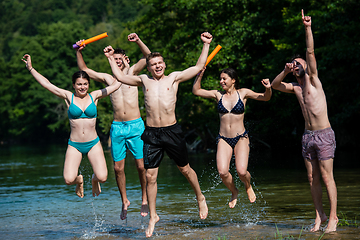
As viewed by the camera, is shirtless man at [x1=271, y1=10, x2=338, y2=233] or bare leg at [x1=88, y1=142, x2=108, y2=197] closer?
shirtless man at [x1=271, y1=10, x2=338, y2=233]

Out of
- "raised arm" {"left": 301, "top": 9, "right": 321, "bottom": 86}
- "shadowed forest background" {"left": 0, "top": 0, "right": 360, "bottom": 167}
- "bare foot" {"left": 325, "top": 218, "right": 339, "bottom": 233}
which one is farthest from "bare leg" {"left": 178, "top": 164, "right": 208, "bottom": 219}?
"shadowed forest background" {"left": 0, "top": 0, "right": 360, "bottom": 167}

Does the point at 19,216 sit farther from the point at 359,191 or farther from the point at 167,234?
the point at 359,191

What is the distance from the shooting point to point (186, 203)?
37.7ft

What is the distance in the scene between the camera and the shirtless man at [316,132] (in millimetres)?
7730

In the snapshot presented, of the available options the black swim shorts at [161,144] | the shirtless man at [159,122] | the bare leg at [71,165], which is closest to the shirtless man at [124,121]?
the bare leg at [71,165]

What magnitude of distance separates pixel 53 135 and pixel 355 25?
55.2 m

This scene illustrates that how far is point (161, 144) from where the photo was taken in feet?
26.4

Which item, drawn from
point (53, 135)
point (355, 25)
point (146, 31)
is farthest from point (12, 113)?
point (355, 25)

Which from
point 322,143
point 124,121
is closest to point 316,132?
point 322,143

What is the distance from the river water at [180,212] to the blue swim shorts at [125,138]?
1287 mm

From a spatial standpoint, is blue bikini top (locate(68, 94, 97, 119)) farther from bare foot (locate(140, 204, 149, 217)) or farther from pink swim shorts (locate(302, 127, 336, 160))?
pink swim shorts (locate(302, 127, 336, 160))

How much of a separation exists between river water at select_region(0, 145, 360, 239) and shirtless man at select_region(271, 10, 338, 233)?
58 cm

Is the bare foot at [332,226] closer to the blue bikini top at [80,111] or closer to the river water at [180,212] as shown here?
the river water at [180,212]

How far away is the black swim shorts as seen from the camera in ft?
26.3
